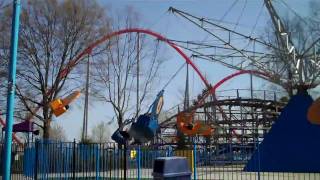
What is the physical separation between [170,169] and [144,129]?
21.9 metres

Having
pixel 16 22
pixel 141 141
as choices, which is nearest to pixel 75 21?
pixel 141 141

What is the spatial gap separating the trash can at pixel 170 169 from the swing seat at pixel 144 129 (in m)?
20.8

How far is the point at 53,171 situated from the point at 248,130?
33965mm

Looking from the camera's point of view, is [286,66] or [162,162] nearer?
[162,162]

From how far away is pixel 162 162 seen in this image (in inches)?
443

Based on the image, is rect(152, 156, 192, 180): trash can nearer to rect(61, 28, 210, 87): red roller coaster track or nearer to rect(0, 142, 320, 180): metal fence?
rect(0, 142, 320, 180): metal fence

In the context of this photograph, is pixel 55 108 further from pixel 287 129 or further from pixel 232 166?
pixel 287 129

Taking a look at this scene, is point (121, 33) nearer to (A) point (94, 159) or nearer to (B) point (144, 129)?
(B) point (144, 129)

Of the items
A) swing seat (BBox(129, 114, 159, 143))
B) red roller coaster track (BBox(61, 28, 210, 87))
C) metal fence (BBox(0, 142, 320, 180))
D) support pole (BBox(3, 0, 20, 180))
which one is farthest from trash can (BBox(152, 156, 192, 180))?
red roller coaster track (BBox(61, 28, 210, 87))

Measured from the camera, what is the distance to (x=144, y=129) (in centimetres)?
3309

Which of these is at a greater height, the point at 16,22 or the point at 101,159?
the point at 16,22

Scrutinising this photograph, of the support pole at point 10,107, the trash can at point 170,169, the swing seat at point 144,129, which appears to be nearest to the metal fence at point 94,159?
the support pole at point 10,107

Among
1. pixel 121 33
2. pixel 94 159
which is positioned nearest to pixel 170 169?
pixel 94 159

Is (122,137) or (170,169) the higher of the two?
(122,137)
